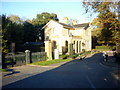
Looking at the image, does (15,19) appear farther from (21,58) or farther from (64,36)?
(21,58)

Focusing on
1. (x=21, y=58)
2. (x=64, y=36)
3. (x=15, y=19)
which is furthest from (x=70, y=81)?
(x=15, y=19)

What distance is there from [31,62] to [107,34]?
15.8 m

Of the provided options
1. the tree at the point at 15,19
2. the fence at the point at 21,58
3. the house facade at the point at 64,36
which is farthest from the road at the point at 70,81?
the tree at the point at 15,19

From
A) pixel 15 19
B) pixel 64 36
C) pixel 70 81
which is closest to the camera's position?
pixel 70 81

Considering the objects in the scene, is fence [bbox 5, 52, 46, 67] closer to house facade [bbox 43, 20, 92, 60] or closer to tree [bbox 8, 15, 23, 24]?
house facade [bbox 43, 20, 92, 60]

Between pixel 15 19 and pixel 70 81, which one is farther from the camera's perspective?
pixel 15 19

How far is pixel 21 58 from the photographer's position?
55.1 ft

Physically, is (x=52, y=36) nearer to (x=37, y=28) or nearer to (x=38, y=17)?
(x=37, y=28)

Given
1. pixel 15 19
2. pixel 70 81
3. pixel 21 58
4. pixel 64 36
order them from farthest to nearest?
1. pixel 15 19
2. pixel 64 36
3. pixel 21 58
4. pixel 70 81

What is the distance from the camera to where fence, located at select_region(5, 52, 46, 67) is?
15243 mm

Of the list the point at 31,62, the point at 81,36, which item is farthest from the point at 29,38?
the point at 31,62

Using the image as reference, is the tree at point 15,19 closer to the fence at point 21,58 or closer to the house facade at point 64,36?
the house facade at point 64,36

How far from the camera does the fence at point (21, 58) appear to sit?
50.0 feet

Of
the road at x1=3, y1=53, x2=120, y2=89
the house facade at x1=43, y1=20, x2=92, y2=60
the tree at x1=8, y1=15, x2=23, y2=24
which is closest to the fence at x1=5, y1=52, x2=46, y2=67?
the road at x1=3, y1=53, x2=120, y2=89
